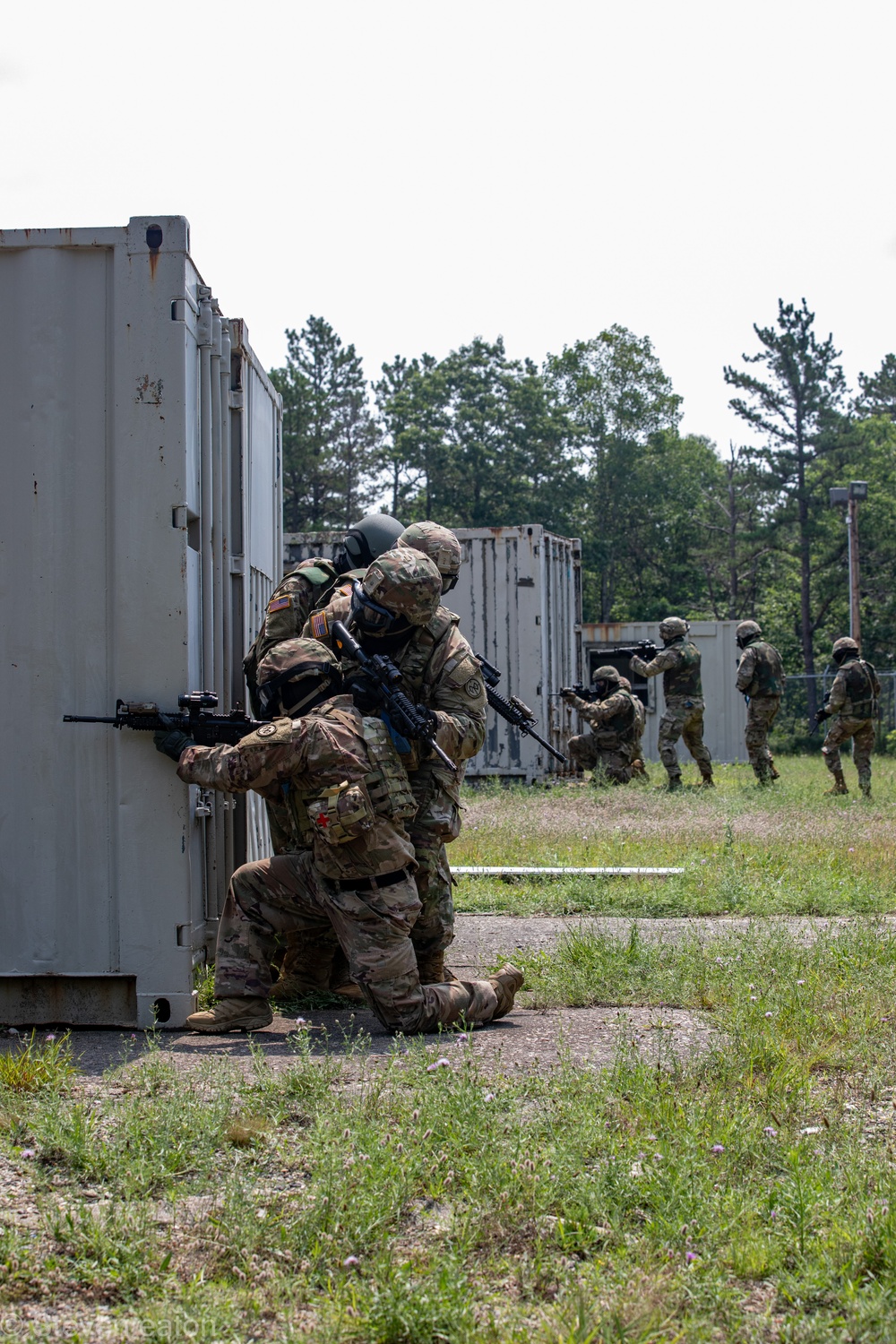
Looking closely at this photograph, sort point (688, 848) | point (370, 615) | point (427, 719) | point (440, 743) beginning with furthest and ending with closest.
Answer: point (688, 848), point (440, 743), point (370, 615), point (427, 719)

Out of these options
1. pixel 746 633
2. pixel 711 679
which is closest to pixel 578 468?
pixel 711 679

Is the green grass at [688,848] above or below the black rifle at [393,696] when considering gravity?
below

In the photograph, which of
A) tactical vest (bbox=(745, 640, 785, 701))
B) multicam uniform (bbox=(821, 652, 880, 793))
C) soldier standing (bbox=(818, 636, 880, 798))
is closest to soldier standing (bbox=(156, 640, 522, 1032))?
soldier standing (bbox=(818, 636, 880, 798))

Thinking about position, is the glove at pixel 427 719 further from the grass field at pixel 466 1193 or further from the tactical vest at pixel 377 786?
the grass field at pixel 466 1193

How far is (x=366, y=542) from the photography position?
5.80 meters

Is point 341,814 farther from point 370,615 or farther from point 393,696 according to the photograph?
point 370,615

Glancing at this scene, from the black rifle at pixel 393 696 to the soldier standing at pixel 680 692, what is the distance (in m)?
10.4

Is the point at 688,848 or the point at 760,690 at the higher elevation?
the point at 760,690

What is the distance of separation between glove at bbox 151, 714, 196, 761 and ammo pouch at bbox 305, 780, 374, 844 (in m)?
0.53

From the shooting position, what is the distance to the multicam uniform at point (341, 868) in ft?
14.9

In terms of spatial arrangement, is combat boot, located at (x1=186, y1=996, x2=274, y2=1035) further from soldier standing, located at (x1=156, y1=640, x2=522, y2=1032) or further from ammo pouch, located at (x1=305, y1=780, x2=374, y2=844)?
ammo pouch, located at (x1=305, y1=780, x2=374, y2=844)

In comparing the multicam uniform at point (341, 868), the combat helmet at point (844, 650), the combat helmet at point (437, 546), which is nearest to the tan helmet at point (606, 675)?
the combat helmet at point (844, 650)

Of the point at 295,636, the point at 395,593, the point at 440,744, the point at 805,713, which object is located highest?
the point at 395,593

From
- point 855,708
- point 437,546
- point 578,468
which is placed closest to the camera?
point 437,546
